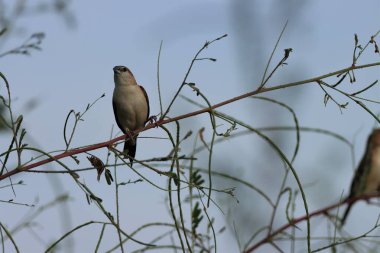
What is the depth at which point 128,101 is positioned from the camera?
640cm

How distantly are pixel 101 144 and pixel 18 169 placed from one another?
0.89ft

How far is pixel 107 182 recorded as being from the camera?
2207mm

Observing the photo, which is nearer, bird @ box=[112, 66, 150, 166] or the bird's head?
bird @ box=[112, 66, 150, 166]

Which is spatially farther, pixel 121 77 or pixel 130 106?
pixel 121 77

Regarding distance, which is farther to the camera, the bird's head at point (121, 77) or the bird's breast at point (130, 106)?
the bird's head at point (121, 77)

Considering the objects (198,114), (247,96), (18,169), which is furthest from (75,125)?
(247,96)

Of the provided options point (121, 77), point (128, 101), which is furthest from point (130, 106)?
point (121, 77)

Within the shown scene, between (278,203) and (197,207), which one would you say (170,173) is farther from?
(278,203)

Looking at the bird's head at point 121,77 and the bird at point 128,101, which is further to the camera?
the bird's head at point 121,77

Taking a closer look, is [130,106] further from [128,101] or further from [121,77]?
[121,77]

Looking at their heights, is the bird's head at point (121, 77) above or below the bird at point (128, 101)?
above

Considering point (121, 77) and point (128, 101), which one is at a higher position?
point (121, 77)

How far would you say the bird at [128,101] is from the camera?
6.40 m

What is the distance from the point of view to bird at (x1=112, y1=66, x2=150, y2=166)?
6.40 meters
